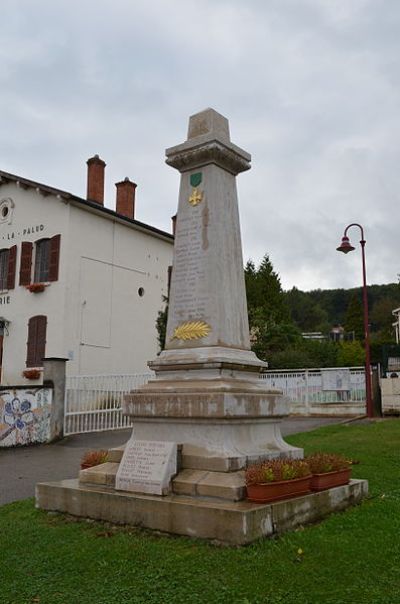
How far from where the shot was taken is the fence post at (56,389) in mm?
14688

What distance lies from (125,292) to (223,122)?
1752 centimetres

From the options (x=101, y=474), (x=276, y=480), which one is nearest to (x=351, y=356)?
(x=101, y=474)

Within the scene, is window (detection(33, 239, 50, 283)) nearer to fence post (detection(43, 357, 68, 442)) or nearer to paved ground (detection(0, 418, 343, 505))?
fence post (detection(43, 357, 68, 442))

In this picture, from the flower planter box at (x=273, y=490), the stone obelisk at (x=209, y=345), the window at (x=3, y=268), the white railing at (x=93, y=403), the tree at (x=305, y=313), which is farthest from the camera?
the tree at (x=305, y=313)

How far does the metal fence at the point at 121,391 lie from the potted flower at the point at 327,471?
23.9 feet

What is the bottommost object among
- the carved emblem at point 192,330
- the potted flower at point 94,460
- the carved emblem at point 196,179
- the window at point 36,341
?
the potted flower at point 94,460

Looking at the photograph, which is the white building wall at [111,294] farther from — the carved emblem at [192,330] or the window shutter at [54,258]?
the carved emblem at [192,330]

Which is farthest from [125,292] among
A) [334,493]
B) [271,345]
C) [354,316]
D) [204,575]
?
[354,316]

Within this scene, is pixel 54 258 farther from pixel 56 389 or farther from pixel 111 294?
pixel 56 389

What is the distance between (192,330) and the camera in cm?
679

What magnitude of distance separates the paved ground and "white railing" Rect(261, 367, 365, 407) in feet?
13.7

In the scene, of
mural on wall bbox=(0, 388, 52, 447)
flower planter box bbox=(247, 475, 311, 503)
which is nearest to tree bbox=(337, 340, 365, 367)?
mural on wall bbox=(0, 388, 52, 447)

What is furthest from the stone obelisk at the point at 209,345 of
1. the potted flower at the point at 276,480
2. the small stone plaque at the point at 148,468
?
the potted flower at the point at 276,480

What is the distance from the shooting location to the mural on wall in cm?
1402
